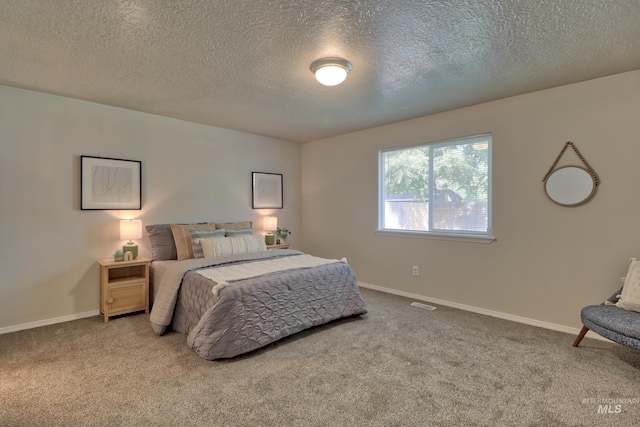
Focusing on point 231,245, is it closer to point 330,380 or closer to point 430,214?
point 330,380

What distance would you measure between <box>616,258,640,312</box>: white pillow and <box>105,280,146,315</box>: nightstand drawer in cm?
439

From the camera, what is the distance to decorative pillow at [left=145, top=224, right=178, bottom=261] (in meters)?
3.78

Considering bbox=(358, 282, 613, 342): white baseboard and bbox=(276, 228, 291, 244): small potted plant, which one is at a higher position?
bbox=(276, 228, 291, 244): small potted plant

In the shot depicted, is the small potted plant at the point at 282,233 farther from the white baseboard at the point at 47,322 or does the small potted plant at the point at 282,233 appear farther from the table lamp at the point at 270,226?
the white baseboard at the point at 47,322

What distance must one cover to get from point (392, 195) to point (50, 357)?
3935 mm

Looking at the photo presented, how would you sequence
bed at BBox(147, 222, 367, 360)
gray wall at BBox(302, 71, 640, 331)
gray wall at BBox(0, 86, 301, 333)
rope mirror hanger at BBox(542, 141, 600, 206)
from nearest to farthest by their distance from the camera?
bed at BBox(147, 222, 367, 360), gray wall at BBox(302, 71, 640, 331), rope mirror hanger at BBox(542, 141, 600, 206), gray wall at BBox(0, 86, 301, 333)

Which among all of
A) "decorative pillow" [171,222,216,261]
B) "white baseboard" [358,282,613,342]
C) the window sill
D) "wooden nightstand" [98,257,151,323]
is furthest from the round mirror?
"wooden nightstand" [98,257,151,323]

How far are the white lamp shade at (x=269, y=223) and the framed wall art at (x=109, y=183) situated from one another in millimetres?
1688

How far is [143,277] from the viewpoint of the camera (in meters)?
3.60

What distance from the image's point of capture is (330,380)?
2176 mm

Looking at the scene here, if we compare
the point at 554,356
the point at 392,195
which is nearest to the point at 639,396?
the point at 554,356

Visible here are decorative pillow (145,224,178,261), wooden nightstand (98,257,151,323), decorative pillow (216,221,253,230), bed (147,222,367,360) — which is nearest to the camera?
bed (147,222,367,360)

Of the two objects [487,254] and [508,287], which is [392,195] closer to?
[487,254]

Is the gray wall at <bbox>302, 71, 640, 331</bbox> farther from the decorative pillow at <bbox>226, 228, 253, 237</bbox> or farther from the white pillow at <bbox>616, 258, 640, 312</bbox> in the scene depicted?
the decorative pillow at <bbox>226, 228, 253, 237</bbox>
